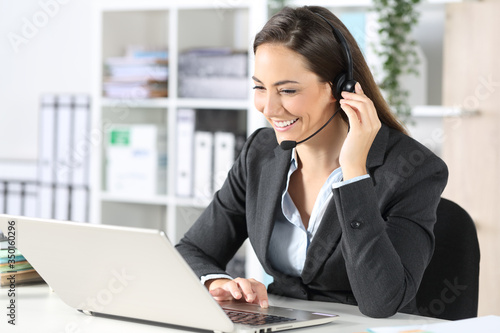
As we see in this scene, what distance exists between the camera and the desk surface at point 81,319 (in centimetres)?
116

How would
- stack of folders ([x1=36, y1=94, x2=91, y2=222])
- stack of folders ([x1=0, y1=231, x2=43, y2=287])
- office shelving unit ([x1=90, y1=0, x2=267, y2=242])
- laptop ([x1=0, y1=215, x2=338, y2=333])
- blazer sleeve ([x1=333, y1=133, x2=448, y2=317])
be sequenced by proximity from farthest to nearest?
stack of folders ([x1=36, y1=94, x2=91, y2=222])
office shelving unit ([x1=90, y1=0, x2=267, y2=242])
stack of folders ([x1=0, y1=231, x2=43, y2=287])
blazer sleeve ([x1=333, y1=133, x2=448, y2=317])
laptop ([x1=0, y1=215, x2=338, y2=333])

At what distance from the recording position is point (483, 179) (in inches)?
104

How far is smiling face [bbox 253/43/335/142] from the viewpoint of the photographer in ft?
4.92

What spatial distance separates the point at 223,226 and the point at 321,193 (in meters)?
0.27

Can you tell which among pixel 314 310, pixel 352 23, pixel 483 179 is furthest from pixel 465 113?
pixel 314 310

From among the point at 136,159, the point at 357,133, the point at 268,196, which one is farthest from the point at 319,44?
the point at 136,159

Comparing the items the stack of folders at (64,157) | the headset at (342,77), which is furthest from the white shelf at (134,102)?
the headset at (342,77)

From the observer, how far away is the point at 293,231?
160 cm

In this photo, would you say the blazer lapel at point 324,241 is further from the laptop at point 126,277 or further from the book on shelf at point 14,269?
the book on shelf at point 14,269

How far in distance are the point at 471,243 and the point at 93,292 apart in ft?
2.67

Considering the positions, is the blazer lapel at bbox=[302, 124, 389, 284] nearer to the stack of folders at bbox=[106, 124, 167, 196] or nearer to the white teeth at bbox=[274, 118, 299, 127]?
the white teeth at bbox=[274, 118, 299, 127]

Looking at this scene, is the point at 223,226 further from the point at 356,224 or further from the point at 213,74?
the point at 213,74

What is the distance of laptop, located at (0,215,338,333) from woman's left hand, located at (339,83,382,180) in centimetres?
31

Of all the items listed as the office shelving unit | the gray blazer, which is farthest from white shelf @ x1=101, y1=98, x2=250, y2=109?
the gray blazer
